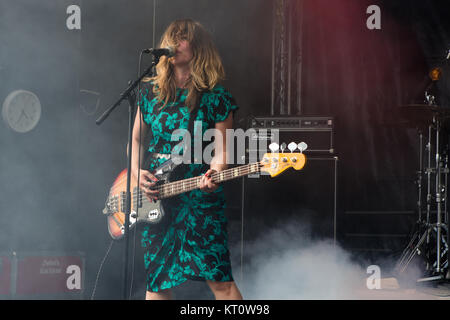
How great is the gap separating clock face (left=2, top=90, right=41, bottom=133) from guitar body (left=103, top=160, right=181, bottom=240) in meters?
1.02

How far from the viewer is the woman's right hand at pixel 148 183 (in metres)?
2.63

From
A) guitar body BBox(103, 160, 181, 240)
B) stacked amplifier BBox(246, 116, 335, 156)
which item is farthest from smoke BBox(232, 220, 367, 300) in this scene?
guitar body BBox(103, 160, 181, 240)

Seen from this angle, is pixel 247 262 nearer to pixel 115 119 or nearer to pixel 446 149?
pixel 115 119

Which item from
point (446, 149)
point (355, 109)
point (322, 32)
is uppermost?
point (322, 32)

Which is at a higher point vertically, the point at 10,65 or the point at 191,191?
the point at 10,65

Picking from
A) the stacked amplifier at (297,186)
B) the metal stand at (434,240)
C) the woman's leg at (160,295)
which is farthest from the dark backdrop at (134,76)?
the woman's leg at (160,295)

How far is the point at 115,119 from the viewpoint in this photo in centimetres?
418

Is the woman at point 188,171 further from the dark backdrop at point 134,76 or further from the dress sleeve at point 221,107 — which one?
the dark backdrop at point 134,76

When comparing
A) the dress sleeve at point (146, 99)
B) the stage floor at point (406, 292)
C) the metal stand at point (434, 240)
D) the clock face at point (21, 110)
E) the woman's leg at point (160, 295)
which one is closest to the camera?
the woman's leg at point (160, 295)

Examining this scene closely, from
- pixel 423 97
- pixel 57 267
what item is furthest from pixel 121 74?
pixel 423 97

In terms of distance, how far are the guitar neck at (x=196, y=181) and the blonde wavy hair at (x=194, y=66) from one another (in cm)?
33

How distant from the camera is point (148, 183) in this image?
2.63 m
